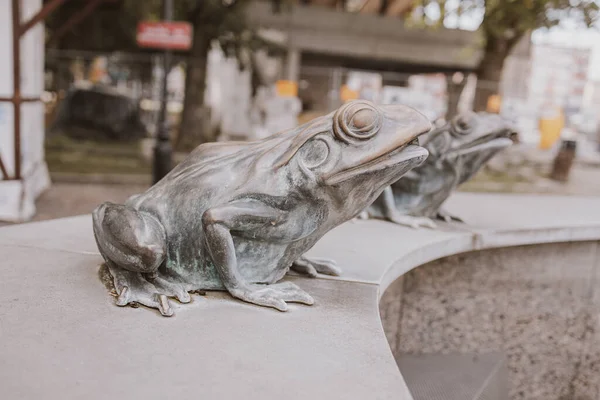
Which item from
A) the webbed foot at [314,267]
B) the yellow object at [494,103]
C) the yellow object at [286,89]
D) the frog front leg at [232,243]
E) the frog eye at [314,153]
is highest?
the frog eye at [314,153]

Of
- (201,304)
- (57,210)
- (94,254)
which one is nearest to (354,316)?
(201,304)

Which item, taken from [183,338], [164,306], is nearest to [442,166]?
[164,306]

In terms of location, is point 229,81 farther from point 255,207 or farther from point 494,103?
A: point 255,207

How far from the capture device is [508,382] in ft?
13.4

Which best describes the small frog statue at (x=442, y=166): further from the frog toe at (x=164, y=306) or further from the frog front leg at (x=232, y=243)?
the frog toe at (x=164, y=306)

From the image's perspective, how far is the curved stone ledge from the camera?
1819mm

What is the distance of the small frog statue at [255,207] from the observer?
2375 millimetres

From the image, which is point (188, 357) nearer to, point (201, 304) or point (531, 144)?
point (201, 304)

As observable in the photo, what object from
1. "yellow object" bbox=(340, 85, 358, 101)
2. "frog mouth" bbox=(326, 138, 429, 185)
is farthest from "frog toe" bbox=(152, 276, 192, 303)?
"yellow object" bbox=(340, 85, 358, 101)

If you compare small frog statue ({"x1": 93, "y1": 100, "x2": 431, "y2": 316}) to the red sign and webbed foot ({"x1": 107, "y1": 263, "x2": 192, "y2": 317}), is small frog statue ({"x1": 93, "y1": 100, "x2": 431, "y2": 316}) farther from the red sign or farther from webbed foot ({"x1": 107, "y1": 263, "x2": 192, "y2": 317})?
the red sign

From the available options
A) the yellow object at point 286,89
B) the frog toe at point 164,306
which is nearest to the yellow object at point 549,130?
the yellow object at point 286,89

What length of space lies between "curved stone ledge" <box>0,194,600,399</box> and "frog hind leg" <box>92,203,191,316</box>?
0.07 meters

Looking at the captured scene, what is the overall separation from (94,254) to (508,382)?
8.95 feet

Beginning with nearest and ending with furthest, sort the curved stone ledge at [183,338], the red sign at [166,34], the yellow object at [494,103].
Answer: the curved stone ledge at [183,338]
the red sign at [166,34]
the yellow object at [494,103]
